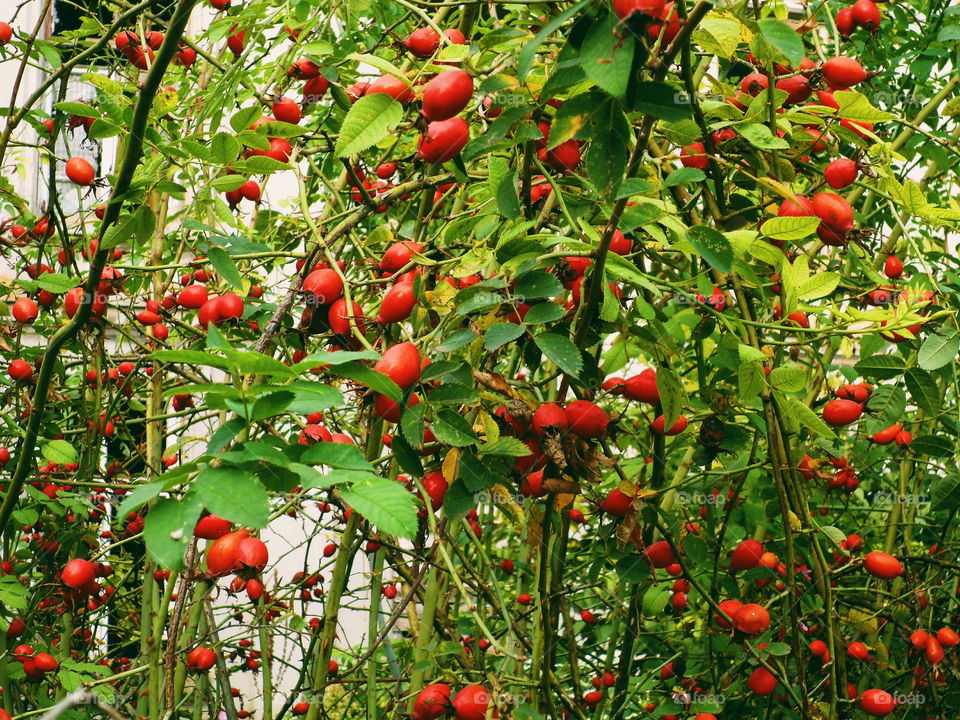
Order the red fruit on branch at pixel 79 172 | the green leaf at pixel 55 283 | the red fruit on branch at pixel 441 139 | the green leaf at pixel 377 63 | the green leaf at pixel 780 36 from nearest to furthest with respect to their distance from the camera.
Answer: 1. the green leaf at pixel 780 36
2. the green leaf at pixel 377 63
3. the red fruit on branch at pixel 441 139
4. the green leaf at pixel 55 283
5. the red fruit on branch at pixel 79 172

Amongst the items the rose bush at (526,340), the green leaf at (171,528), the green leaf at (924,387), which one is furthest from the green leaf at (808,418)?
the green leaf at (171,528)

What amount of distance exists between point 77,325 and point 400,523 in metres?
0.71

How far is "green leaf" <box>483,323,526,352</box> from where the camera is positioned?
1.02 m

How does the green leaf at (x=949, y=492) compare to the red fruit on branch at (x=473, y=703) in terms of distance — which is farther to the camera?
the green leaf at (x=949, y=492)

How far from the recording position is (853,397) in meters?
1.71

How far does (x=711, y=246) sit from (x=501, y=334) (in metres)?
0.27

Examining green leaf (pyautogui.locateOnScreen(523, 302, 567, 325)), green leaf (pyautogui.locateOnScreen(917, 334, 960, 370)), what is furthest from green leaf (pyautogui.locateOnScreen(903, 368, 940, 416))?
green leaf (pyautogui.locateOnScreen(523, 302, 567, 325))

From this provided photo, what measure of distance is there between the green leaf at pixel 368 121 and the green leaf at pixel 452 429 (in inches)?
12.7

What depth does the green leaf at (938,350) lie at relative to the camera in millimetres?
1301

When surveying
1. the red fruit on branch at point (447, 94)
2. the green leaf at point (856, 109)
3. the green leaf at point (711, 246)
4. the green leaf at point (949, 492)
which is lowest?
the green leaf at point (949, 492)

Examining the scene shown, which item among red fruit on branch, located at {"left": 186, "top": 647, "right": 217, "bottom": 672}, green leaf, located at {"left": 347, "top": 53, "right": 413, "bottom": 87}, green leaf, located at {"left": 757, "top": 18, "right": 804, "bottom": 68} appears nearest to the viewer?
green leaf, located at {"left": 757, "top": 18, "right": 804, "bottom": 68}

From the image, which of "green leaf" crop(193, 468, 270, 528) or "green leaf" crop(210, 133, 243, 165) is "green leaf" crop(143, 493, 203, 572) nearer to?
"green leaf" crop(193, 468, 270, 528)

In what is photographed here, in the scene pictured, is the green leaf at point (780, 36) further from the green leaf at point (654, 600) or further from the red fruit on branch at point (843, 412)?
the green leaf at point (654, 600)

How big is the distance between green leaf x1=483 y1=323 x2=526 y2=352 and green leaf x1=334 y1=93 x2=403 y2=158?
0.26 metres
